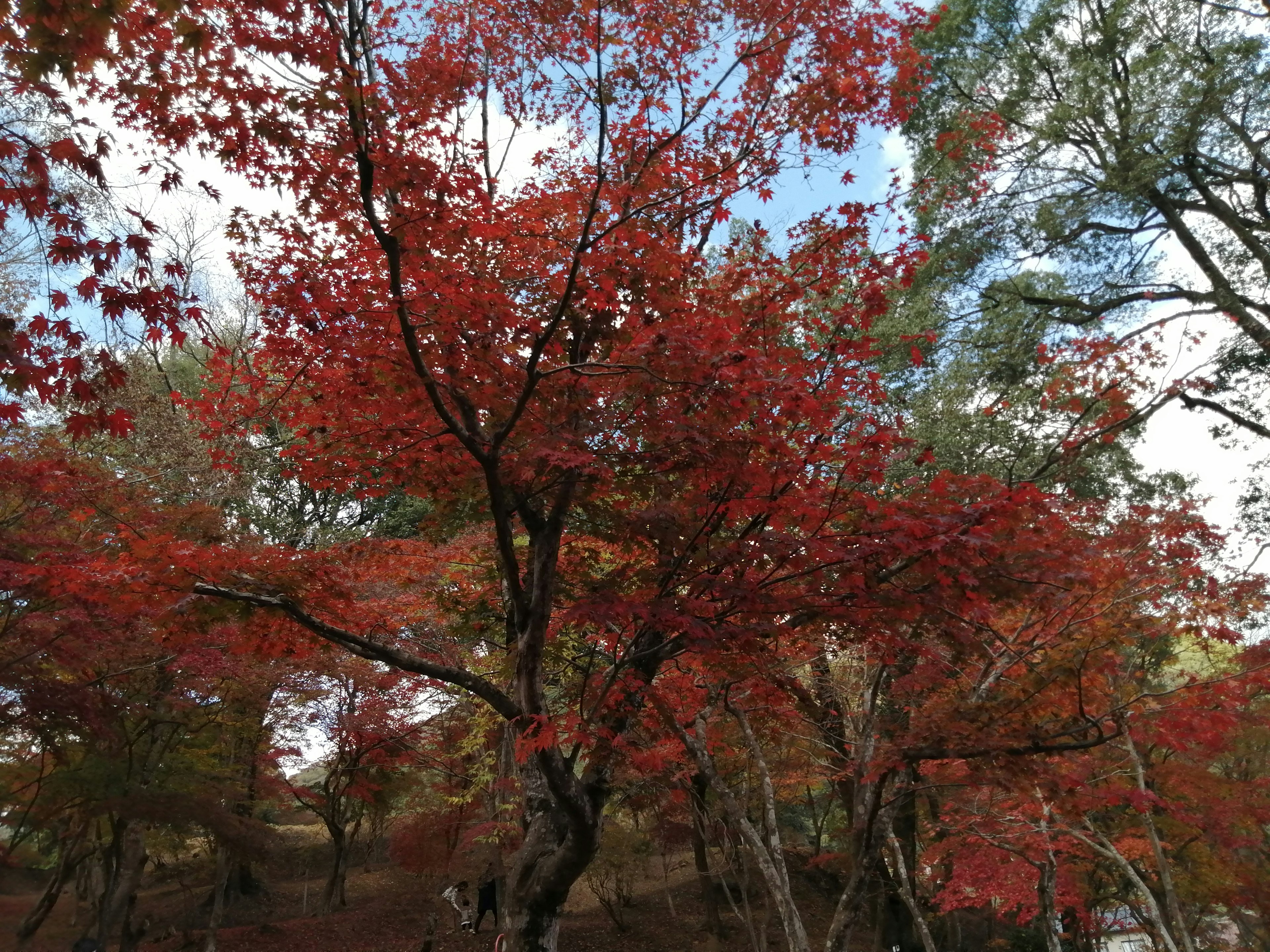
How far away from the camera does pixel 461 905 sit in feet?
55.3

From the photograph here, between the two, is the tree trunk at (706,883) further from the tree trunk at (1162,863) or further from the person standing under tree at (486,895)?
the tree trunk at (1162,863)

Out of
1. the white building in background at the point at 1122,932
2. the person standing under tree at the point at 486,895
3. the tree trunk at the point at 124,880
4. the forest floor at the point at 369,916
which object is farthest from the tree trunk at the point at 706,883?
the tree trunk at the point at 124,880

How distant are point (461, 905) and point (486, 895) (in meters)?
0.73

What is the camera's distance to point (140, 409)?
47.0ft

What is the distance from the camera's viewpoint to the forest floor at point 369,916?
16.3 meters

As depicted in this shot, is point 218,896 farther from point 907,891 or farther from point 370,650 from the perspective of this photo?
point 370,650

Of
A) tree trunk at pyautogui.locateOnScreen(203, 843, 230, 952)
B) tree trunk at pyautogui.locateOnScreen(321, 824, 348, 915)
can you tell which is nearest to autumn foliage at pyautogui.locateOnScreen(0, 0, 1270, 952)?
tree trunk at pyautogui.locateOnScreen(203, 843, 230, 952)

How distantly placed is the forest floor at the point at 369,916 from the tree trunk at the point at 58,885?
257cm

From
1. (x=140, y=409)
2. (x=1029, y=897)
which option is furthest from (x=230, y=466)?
(x=1029, y=897)

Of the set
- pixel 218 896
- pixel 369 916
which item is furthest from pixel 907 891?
pixel 369 916

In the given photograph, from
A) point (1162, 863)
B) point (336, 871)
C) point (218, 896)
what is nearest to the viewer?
point (1162, 863)

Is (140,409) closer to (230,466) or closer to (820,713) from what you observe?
(230,466)

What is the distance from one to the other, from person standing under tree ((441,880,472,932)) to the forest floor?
22 cm

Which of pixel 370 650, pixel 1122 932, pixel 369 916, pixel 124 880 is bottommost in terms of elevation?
pixel 1122 932
